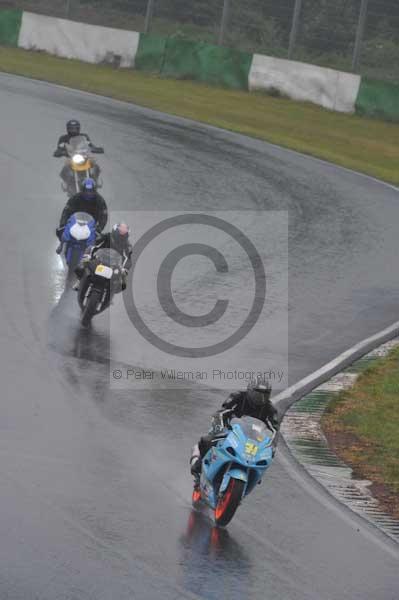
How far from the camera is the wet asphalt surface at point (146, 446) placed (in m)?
9.08

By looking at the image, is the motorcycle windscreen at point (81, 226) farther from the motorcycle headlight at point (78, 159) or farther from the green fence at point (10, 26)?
the green fence at point (10, 26)

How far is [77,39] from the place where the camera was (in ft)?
138

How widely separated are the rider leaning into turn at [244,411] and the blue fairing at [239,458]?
0.19 m

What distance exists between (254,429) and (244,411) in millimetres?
472

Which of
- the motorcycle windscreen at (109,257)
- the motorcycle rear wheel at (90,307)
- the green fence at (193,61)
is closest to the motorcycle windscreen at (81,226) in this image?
the motorcycle windscreen at (109,257)

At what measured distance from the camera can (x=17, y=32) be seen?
1700 inches

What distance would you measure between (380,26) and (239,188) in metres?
14.9

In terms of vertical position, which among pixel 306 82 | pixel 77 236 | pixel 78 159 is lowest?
pixel 77 236

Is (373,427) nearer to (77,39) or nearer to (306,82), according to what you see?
(306,82)

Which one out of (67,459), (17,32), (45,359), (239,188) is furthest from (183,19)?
(67,459)

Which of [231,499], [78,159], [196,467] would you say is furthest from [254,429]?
[78,159]

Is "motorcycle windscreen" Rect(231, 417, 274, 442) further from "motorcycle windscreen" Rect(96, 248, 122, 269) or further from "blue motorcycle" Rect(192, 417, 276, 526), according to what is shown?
"motorcycle windscreen" Rect(96, 248, 122, 269)

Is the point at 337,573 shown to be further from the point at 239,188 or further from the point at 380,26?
the point at 380,26

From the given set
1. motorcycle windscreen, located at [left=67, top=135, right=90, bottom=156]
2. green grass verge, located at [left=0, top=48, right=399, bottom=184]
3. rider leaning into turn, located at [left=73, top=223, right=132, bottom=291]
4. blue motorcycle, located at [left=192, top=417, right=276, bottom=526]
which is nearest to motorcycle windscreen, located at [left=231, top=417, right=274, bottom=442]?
blue motorcycle, located at [left=192, top=417, right=276, bottom=526]
